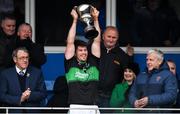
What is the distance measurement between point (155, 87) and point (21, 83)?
163cm

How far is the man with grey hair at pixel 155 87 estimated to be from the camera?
8492mm

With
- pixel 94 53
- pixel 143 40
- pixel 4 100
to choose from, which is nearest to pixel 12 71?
pixel 4 100

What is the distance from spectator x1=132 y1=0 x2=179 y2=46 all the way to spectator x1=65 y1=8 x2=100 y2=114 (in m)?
2.34

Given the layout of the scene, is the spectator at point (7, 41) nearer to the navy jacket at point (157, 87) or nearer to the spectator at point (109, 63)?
the spectator at point (109, 63)

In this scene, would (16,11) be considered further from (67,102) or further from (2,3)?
(67,102)

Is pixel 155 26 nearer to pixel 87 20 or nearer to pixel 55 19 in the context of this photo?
pixel 55 19

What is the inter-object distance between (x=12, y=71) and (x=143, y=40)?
2631 mm

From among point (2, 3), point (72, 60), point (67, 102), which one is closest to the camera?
point (72, 60)

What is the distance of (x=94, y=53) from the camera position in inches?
344

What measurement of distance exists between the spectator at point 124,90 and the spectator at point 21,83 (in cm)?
88

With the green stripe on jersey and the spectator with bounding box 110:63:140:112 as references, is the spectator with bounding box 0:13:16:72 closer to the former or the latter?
the green stripe on jersey

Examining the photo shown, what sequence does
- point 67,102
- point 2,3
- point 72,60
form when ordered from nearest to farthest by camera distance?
point 72,60
point 67,102
point 2,3

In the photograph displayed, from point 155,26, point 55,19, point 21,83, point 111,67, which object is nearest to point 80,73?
point 21,83

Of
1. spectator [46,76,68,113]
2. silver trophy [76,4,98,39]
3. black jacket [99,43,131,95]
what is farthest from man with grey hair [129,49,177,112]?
spectator [46,76,68,113]
